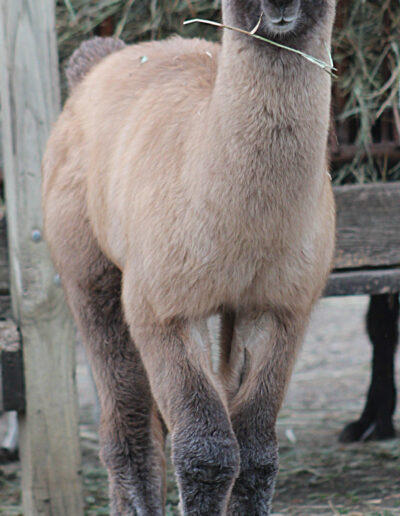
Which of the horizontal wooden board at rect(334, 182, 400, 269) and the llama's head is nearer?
the llama's head

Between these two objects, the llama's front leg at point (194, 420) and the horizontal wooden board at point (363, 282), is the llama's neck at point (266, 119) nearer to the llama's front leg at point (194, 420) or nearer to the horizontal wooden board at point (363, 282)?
the llama's front leg at point (194, 420)

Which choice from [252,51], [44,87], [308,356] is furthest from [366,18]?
[308,356]

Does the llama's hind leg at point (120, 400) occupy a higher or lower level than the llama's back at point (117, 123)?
lower

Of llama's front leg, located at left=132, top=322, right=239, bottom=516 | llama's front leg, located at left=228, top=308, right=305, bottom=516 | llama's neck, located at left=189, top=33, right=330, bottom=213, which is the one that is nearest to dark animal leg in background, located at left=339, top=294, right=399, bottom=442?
llama's front leg, located at left=228, top=308, right=305, bottom=516

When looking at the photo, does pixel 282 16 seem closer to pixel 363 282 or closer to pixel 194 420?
pixel 194 420

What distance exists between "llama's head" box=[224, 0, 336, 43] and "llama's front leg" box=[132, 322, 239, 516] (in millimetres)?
896

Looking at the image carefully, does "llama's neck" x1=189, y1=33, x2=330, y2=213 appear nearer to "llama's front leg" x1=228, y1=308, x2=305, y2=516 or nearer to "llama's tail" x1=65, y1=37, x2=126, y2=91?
"llama's front leg" x1=228, y1=308, x2=305, y2=516

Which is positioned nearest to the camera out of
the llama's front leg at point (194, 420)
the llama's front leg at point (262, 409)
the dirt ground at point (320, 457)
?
the llama's front leg at point (194, 420)

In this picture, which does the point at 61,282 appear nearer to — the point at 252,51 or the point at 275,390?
the point at 275,390

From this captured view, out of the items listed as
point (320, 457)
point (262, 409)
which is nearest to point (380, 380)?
point (320, 457)

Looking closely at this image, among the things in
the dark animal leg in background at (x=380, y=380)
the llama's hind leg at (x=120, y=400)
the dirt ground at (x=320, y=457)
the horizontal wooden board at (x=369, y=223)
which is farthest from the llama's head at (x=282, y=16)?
the dark animal leg in background at (x=380, y=380)

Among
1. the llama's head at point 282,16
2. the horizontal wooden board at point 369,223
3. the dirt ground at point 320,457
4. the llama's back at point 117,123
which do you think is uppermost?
the llama's head at point 282,16

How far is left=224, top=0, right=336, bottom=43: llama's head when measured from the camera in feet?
7.27

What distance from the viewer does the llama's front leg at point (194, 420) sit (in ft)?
8.57
